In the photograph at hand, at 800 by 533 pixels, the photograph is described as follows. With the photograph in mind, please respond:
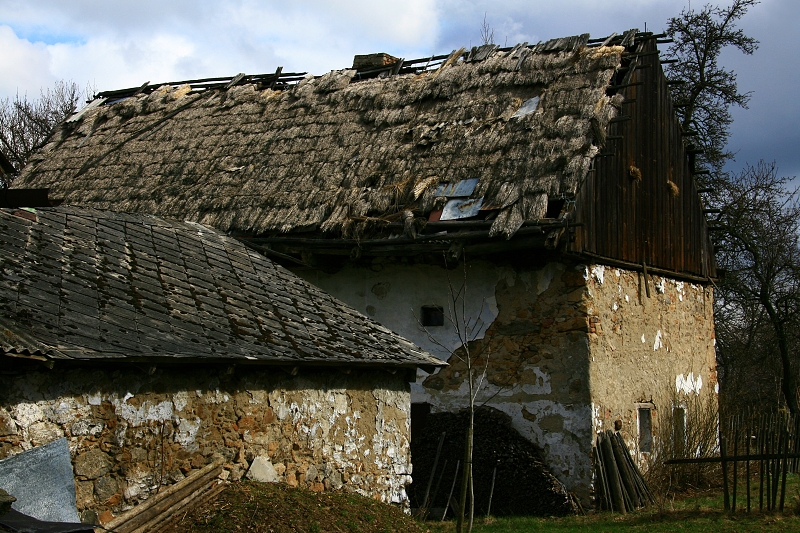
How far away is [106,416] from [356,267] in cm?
579

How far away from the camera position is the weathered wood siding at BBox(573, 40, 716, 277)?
1149 centimetres

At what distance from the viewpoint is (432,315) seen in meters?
11.5

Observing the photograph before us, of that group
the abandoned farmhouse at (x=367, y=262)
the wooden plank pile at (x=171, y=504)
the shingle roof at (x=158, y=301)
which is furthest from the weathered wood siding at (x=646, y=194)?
the wooden plank pile at (x=171, y=504)

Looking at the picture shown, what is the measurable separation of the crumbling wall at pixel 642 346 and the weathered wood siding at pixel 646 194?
39 cm

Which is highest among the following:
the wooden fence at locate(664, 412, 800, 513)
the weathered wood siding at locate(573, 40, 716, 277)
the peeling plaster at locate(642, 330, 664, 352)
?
the weathered wood siding at locate(573, 40, 716, 277)

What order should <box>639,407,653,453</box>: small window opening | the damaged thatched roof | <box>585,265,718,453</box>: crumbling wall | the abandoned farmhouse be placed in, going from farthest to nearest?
<box>639,407,653,453</box>: small window opening, the damaged thatched roof, <box>585,265,718,453</box>: crumbling wall, the abandoned farmhouse

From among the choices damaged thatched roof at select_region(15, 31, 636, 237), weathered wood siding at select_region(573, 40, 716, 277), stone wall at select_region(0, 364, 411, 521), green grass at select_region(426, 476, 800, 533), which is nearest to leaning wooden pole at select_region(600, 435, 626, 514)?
green grass at select_region(426, 476, 800, 533)

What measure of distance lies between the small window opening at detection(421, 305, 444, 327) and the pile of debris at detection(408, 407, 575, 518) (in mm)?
1169

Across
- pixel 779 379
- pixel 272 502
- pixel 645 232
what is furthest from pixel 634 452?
pixel 779 379

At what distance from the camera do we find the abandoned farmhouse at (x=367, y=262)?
704 centimetres

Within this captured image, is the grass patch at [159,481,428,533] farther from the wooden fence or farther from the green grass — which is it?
the wooden fence

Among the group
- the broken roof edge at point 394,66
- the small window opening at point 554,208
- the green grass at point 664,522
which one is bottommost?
the green grass at point 664,522

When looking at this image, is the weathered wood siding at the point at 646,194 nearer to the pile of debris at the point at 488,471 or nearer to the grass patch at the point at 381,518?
the pile of debris at the point at 488,471

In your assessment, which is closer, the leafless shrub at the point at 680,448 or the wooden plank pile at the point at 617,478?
the wooden plank pile at the point at 617,478
